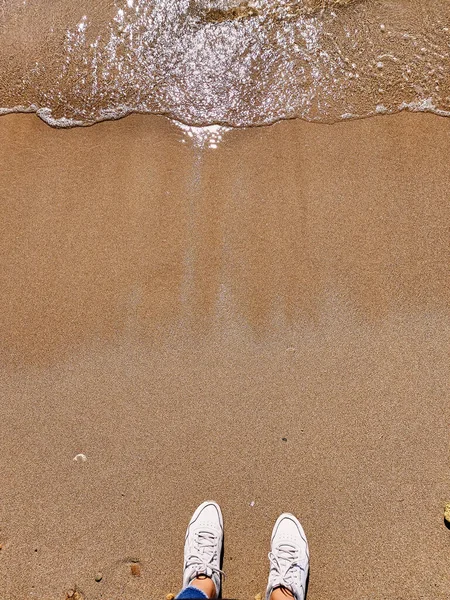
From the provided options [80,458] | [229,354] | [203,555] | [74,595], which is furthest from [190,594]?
[229,354]

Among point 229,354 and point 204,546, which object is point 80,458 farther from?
point 229,354

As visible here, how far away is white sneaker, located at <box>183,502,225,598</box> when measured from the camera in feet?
7.40

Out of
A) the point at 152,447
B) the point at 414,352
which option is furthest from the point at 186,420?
the point at 414,352

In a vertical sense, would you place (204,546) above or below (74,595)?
above

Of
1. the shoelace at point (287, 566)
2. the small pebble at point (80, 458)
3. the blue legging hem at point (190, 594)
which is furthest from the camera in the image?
the small pebble at point (80, 458)

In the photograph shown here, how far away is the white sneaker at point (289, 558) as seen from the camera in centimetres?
224

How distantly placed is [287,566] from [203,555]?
1.35 feet

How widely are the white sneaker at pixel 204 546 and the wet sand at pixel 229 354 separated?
63 millimetres

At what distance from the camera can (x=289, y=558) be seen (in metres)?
2.24

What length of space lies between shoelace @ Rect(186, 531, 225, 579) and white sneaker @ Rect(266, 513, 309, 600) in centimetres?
28

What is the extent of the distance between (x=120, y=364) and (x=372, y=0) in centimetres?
294

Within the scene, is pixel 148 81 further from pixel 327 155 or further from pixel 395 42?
pixel 395 42

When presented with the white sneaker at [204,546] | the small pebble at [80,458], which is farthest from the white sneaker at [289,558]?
the small pebble at [80,458]

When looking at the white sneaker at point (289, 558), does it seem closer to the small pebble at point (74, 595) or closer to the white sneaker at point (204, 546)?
the white sneaker at point (204, 546)
